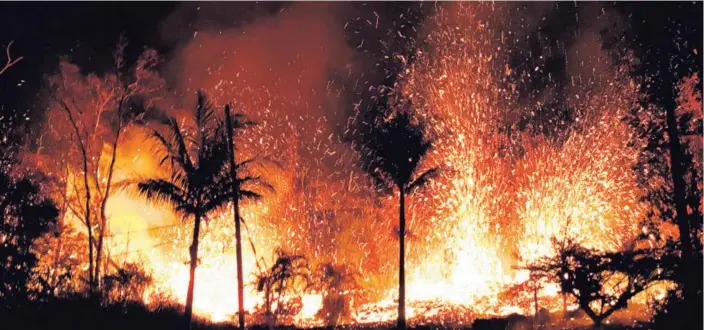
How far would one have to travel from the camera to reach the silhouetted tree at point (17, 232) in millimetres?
17984

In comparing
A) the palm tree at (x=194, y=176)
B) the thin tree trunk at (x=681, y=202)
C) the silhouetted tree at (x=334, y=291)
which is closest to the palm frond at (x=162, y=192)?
the palm tree at (x=194, y=176)

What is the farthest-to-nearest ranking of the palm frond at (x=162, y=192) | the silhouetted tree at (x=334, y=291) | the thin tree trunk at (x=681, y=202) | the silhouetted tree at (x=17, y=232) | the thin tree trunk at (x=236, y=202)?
1. the silhouetted tree at (x=334, y=291)
2. the thin tree trunk at (x=236, y=202)
3. the palm frond at (x=162, y=192)
4. the silhouetted tree at (x=17, y=232)
5. the thin tree trunk at (x=681, y=202)

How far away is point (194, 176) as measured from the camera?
19.0 meters

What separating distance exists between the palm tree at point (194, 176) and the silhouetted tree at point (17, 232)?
14.5 ft

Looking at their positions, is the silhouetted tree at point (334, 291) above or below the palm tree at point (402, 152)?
below

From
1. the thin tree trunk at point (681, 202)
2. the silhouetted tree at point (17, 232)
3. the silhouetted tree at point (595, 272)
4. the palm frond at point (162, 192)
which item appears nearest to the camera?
the thin tree trunk at point (681, 202)

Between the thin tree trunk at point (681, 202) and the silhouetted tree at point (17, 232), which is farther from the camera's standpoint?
the silhouetted tree at point (17, 232)

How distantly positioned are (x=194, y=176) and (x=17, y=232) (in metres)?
7.73

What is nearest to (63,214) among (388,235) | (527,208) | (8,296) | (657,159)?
(8,296)

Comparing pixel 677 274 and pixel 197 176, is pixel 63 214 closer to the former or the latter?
pixel 197 176

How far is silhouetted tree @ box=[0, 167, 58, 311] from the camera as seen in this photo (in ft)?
59.0

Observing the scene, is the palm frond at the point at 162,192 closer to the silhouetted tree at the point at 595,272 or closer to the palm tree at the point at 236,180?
the palm tree at the point at 236,180

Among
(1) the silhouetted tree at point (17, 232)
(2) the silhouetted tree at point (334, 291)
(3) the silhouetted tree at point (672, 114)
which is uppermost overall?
(3) the silhouetted tree at point (672, 114)

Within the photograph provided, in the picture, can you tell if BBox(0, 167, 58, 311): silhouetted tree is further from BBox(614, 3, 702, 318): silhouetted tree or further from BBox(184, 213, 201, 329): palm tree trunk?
BBox(614, 3, 702, 318): silhouetted tree
